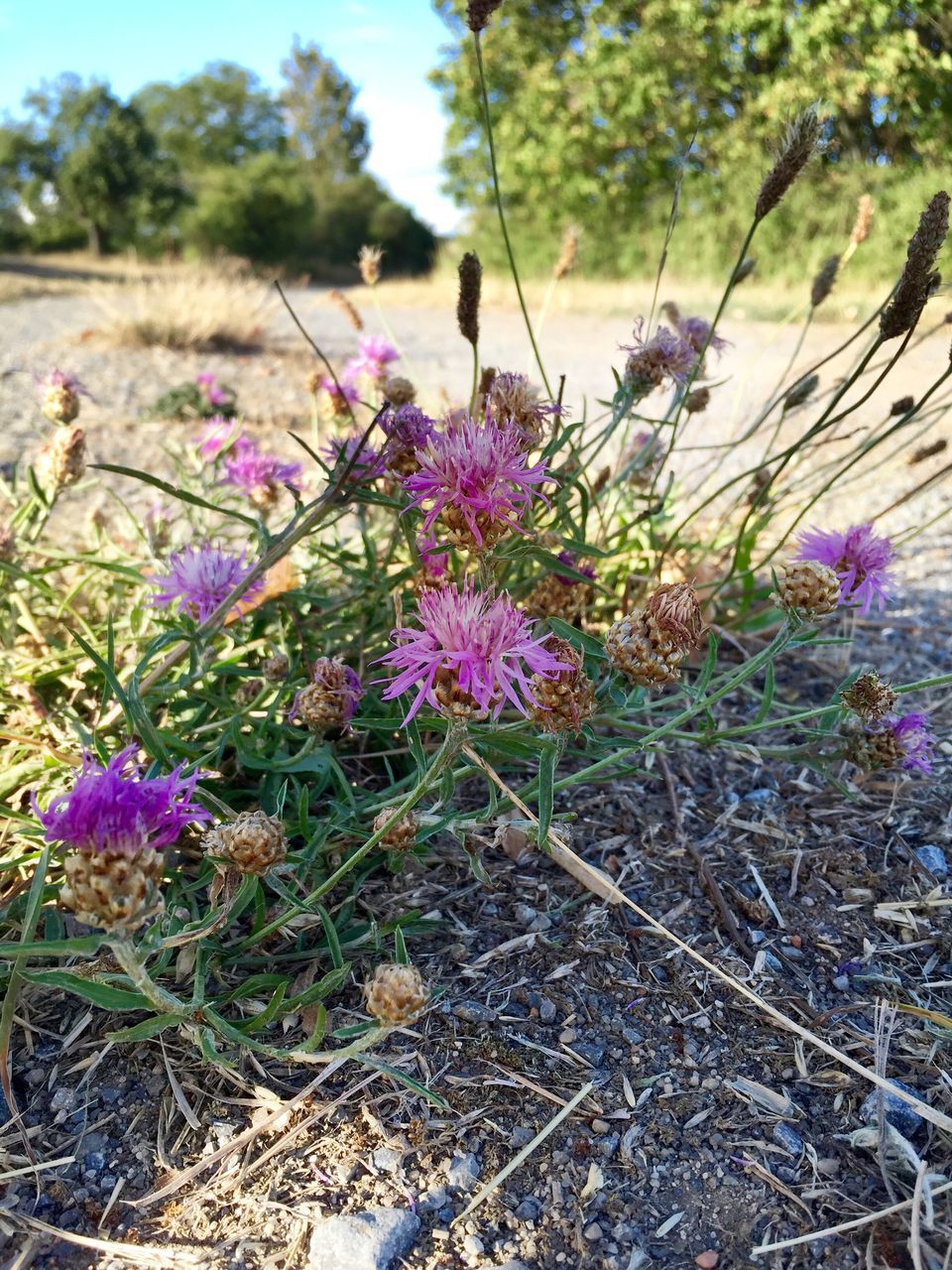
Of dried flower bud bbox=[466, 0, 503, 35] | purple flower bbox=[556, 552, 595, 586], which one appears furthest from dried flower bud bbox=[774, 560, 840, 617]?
dried flower bud bbox=[466, 0, 503, 35]

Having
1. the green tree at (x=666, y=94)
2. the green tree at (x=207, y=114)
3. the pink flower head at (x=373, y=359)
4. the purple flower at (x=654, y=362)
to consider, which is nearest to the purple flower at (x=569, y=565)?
the purple flower at (x=654, y=362)

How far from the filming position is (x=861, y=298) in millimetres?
11875

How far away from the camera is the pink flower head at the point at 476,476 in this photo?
119 centimetres

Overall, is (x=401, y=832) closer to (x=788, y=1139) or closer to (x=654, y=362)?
(x=788, y=1139)

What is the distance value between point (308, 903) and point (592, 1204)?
539 mm

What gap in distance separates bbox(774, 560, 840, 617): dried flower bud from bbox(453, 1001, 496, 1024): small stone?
2.59ft

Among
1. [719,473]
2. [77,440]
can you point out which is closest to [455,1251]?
[77,440]

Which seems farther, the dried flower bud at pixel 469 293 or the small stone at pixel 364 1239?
the dried flower bud at pixel 469 293

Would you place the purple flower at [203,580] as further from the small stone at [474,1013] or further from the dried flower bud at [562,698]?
the small stone at [474,1013]

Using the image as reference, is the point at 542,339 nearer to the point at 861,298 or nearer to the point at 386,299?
the point at 861,298

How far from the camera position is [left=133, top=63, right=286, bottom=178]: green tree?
35.2 metres

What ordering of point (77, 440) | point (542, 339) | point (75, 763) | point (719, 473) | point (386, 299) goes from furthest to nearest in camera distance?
point (386, 299), point (542, 339), point (719, 473), point (77, 440), point (75, 763)

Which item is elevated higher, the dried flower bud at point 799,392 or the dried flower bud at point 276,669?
the dried flower bud at point 799,392

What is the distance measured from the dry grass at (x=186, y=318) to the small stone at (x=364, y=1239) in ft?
24.3
